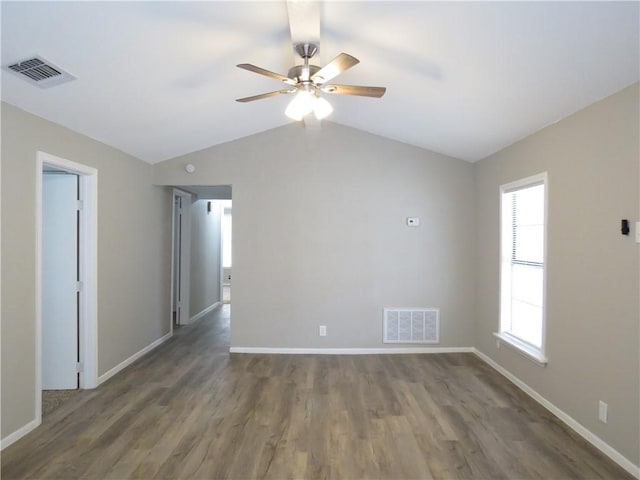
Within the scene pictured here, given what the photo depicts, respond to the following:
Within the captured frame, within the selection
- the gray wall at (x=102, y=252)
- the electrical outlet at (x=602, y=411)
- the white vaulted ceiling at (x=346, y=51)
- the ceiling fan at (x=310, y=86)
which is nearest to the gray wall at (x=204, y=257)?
the gray wall at (x=102, y=252)

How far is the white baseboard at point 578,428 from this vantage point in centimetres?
215

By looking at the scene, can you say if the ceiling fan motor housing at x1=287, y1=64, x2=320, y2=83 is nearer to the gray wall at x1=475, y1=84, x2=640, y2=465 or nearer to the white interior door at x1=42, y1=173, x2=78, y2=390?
the gray wall at x1=475, y1=84, x2=640, y2=465

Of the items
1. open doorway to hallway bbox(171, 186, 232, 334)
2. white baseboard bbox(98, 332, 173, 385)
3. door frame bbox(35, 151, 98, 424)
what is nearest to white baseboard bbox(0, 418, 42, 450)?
door frame bbox(35, 151, 98, 424)

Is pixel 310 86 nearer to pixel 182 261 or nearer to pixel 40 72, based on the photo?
pixel 40 72

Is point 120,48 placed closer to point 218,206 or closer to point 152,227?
point 152,227

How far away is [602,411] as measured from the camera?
7.75 ft

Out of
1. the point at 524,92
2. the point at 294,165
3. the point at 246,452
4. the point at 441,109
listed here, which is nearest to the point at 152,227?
the point at 294,165

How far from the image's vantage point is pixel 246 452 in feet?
7.72

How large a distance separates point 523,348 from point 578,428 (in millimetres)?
816

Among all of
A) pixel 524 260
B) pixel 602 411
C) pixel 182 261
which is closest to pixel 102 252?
pixel 182 261

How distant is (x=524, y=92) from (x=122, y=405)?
13.6ft

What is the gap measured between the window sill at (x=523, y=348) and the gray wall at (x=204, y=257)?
15.7 feet

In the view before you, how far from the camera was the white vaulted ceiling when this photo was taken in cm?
188

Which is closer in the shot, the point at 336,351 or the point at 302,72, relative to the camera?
the point at 302,72
